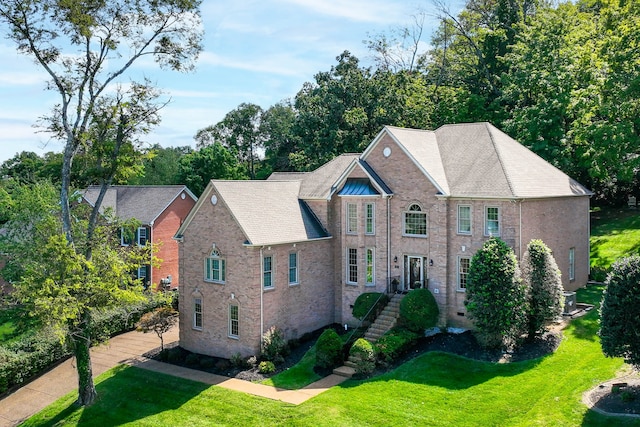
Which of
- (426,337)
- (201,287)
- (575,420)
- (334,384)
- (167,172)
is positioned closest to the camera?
(575,420)

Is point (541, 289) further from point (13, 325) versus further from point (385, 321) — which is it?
point (13, 325)

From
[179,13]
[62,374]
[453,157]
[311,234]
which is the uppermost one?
[179,13]

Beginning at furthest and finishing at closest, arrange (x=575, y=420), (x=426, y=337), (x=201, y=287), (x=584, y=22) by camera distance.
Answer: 1. (x=584, y=22)
2. (x=201, y=287)
3. (x=426, y=337)
4. (x=575, y=420)

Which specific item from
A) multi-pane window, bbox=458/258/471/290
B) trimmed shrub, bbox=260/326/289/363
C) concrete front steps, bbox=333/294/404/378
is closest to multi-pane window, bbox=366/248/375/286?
concrete front steps, bbox=333/294/404/378

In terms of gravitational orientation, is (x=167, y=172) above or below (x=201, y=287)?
above

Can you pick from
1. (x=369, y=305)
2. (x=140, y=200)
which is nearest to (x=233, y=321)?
(x=369, y=305)

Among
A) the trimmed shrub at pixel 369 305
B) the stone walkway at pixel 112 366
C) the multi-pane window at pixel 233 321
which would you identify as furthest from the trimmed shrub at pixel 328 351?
the multi-pane window at pixel 233 321

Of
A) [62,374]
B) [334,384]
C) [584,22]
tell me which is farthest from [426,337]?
[584,22]

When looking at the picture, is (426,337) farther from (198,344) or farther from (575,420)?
(198,344)

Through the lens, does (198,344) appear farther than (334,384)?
Yes
